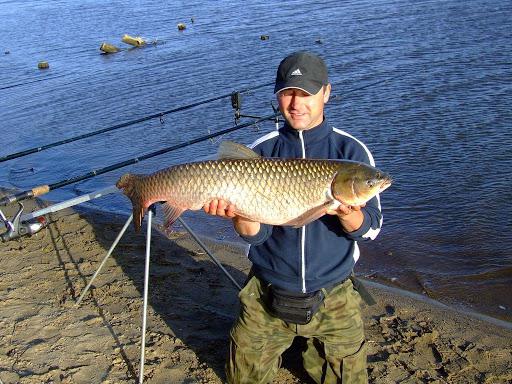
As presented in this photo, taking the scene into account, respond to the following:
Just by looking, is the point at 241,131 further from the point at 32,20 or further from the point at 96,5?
the point at 96,5

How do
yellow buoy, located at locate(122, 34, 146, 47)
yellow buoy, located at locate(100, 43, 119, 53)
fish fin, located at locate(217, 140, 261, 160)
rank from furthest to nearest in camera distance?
1. yellow buoy, located at locate(122, 34, 146, 47)
2. yellow buoy, located at locate(100, 43, 119, 53)
3. fish fin, located at locate(217, 140, 261, 160)

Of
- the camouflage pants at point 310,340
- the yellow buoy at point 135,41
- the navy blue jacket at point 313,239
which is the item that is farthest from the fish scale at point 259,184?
the yellow buoy at point 135,41

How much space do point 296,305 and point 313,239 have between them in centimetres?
43

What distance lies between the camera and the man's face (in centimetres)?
362

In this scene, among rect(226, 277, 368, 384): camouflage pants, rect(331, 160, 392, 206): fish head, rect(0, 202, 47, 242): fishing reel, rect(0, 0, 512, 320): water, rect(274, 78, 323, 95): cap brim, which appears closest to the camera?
rect(331, 160, 392, 206): fish head

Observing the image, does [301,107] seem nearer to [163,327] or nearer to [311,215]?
[311,215]

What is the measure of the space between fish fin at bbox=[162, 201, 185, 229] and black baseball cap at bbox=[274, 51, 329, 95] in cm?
98

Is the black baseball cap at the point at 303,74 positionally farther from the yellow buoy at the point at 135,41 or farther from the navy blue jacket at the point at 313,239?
the yellow buoy at the point at 135,41

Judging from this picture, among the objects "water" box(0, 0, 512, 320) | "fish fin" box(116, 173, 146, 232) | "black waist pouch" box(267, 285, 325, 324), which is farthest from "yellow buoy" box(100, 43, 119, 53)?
"black waist pouch" box(267, 285, 325, 324)

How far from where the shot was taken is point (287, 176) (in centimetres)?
332

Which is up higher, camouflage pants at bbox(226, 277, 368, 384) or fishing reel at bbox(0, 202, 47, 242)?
fishing reel at bbox(0, 202, 47, 242)

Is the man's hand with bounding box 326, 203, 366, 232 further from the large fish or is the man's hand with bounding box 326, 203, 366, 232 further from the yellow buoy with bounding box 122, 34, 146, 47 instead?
the yellow buoy with bounding box 122, 34, 146, 47

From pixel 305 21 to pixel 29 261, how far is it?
18330mm

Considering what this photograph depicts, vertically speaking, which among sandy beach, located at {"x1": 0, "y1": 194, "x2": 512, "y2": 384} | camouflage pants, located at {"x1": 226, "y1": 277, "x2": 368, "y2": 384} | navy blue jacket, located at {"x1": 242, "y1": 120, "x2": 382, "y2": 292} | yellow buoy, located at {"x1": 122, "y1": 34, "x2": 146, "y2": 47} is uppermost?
navy blue jacket, located at {"x1": 242, "y1": 120, "x2": 382, "y2": 292}
